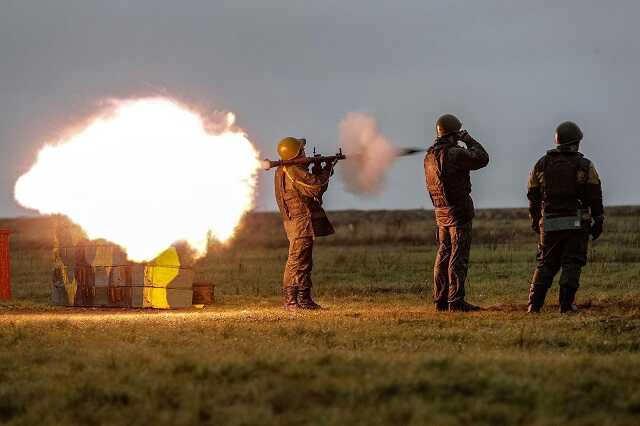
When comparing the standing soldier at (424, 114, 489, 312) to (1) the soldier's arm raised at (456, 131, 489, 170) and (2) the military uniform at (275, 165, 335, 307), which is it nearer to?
(1) the soldier's arm raised at (456, 131, 489, 170)

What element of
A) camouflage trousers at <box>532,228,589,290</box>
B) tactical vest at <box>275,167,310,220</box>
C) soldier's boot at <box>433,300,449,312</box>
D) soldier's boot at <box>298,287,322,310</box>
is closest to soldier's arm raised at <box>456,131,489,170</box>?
camouflage trousers at <box>532,228,589,290</box>

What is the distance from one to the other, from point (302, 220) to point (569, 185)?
14.2 ft

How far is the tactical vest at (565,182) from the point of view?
15281 mm

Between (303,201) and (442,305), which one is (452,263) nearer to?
(442,305)

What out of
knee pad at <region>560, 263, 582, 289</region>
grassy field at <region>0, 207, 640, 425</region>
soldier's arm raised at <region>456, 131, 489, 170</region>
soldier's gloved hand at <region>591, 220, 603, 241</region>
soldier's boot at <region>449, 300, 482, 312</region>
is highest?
soldier's arm raised at <region>456, 131, 489, 170</region>

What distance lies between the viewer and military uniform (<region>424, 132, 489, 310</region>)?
16.0 metres

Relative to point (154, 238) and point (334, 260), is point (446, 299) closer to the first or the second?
point (154, 238)

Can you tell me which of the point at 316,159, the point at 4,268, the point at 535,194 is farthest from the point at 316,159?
the point at 4,268

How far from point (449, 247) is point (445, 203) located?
659 mm

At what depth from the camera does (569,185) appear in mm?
15289

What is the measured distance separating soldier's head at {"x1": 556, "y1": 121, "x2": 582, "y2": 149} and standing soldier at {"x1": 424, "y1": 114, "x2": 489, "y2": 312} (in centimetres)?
106

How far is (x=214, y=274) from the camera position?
1119 inches

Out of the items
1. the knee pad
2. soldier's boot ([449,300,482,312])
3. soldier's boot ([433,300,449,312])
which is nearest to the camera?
the knee pad

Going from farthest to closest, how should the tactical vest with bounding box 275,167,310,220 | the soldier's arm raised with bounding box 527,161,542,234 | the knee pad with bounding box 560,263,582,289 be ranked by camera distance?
the tactical vest with bounding box 275,167,310,220, the soldier's arm raised with bounding box 527,161,542,234, the knee pad with bounding box 560,263,582,289
